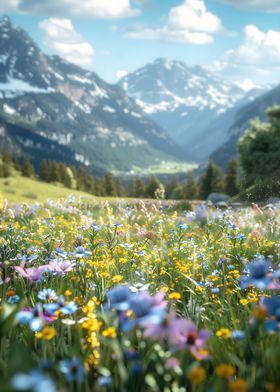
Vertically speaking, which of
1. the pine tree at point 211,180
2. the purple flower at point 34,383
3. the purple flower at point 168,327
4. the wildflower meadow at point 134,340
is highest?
the purple flower at point 34,383

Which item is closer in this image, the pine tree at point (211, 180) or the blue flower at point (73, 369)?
the blue flower at point (73, 369)

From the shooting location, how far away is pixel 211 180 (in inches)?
3420

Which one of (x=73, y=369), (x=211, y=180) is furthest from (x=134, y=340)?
(x=211, y=180)

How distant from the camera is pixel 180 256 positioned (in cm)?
662

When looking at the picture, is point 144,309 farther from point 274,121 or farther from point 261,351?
point 274,121

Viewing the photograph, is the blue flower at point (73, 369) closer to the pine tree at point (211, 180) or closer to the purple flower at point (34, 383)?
the purple flower at point (34, 383)

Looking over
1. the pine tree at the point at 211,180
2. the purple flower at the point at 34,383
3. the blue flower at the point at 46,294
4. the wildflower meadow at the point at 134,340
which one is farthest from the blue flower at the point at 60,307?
the pine tree at the point at 211,180

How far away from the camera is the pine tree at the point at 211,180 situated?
83.8 metres

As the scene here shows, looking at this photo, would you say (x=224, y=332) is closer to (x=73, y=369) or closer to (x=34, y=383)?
(x=73, y=369)

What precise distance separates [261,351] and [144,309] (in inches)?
46.0

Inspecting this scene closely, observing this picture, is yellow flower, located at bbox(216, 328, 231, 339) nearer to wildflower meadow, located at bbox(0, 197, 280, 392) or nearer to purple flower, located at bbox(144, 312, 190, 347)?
wildflower meadow, located at bbox(0, 197, 280, 392)

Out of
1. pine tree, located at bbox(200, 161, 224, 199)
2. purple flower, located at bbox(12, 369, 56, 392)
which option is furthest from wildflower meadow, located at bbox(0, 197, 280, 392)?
pine tree, located at bbox(200, 161, 224, 199)

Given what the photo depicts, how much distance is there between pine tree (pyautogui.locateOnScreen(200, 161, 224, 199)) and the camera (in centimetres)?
8375

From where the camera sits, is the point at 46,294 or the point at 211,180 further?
the point at 211,180
